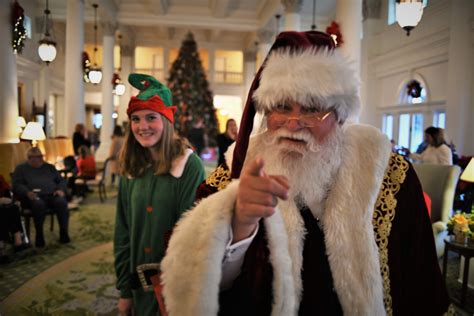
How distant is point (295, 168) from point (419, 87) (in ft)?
36.2

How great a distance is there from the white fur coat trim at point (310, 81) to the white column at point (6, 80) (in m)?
7.32

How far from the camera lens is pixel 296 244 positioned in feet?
3.68

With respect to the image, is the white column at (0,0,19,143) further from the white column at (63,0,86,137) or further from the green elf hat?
the green elf hat

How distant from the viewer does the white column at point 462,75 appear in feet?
27.8

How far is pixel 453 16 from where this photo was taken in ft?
28.5

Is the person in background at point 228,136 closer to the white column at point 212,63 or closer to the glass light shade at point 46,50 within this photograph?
the glass light shade at point 46,50

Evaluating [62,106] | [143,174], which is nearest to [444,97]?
[143,174]

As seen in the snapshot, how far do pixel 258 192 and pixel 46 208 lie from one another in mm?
5392

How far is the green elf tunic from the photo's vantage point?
1.81 meters

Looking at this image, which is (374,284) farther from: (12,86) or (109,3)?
(109,3)

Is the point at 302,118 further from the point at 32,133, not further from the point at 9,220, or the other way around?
the point at 32,133

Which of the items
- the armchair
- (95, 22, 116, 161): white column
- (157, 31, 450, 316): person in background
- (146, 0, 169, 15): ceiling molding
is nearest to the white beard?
(157, 31, 450, 316): person in background

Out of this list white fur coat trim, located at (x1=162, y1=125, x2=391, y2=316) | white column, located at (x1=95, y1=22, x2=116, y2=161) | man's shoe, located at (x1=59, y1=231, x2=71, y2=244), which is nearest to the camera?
white fur coat trim, located at (x1=162, y1=125, x2=391, y2=316)

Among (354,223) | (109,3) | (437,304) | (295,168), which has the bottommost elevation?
(437,304)
